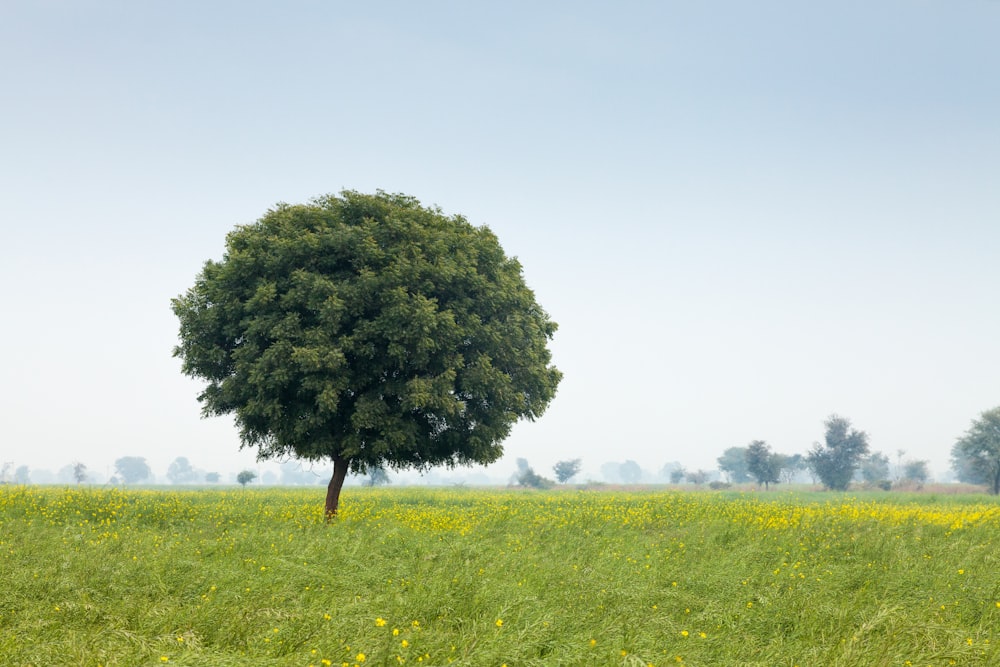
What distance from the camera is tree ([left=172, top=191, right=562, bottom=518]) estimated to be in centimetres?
1983

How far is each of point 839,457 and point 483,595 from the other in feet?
363

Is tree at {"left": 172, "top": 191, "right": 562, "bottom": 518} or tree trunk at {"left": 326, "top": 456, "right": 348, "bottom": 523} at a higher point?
tree at {"left": 172, "top": 191, "right": 562, "bottom": 518}

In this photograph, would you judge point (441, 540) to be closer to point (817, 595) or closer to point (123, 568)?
point (123, 568)

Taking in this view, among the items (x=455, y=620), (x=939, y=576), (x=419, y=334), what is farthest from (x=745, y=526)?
(x=455, y=620)

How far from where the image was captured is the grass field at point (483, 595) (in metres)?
8.55

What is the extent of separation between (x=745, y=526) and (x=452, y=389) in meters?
10.1

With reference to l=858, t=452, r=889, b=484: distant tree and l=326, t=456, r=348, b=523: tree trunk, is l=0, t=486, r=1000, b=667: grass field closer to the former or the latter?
l=326, t=456, r=348, b=523: tree trunk

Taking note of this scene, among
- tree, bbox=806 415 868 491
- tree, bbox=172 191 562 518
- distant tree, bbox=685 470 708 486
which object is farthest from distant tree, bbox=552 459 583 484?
tree, bbox=172 191 562 518

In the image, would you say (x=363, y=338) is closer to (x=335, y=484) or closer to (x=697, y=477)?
(x=335, y=484)

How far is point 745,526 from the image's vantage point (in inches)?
813

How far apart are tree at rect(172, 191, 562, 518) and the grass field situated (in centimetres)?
323

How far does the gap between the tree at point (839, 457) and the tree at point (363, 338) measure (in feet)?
322

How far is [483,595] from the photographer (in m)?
10.9

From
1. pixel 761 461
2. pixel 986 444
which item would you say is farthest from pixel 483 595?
pixel 761 461
